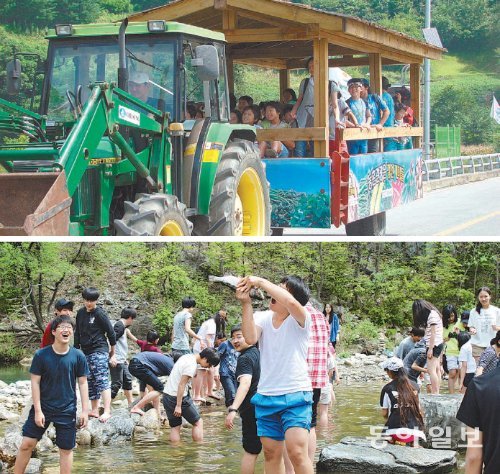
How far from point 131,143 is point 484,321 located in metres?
4.03

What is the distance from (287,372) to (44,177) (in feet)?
11.4

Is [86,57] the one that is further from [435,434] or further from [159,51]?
[435,434]

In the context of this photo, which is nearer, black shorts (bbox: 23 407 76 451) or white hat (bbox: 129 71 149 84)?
black shorts (bbox: 23 407 76 451)

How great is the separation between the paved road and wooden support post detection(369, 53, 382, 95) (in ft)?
8.20

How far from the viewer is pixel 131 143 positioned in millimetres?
10578

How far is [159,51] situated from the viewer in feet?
34.9

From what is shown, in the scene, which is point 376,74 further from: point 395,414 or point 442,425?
point 395,414

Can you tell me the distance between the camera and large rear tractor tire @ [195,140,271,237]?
35.9 ft

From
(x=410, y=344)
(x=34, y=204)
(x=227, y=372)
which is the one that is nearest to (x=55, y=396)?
(x=34, y=204)

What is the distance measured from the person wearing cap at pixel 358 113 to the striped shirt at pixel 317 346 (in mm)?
5427

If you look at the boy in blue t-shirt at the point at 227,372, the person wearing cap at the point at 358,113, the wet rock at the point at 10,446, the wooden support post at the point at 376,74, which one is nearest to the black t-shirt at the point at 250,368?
the wet rock at the point at 10,446

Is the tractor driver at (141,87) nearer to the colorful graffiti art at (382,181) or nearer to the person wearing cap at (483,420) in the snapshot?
the colorful graffiti art at (382,181)

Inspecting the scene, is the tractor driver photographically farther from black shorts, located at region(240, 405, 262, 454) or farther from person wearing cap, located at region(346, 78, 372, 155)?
person wearing cap, located at region(346, 78, 372, 155)

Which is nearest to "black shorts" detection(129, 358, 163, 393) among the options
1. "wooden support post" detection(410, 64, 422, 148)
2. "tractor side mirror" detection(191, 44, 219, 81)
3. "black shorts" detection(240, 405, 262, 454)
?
"tractor side mirror" detection(191, 44, 219, 81)
